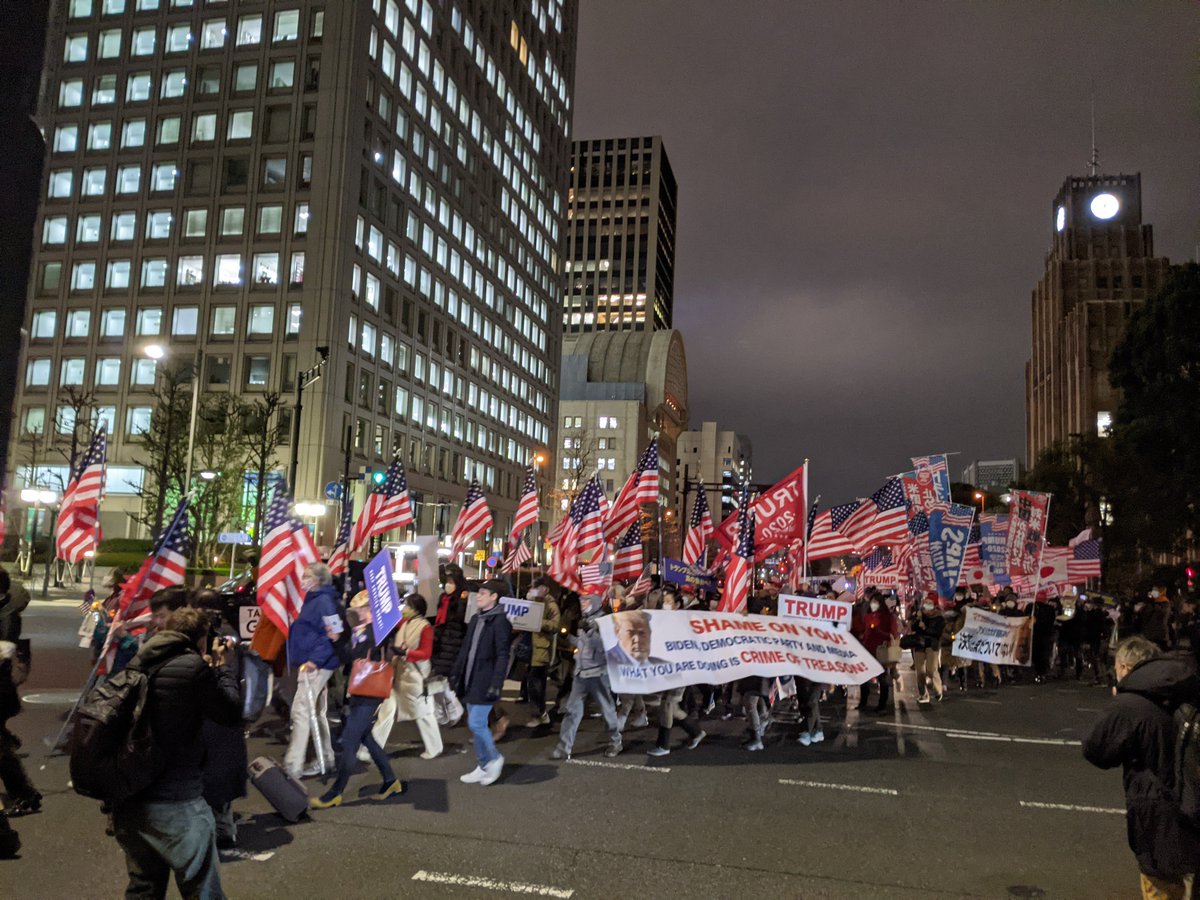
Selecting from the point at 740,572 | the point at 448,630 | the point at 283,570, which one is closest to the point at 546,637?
the point at 448,630

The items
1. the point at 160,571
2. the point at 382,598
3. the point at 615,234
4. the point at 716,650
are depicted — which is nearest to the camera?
the point at 382,598

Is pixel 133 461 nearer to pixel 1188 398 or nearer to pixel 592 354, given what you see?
pixel 1188 398

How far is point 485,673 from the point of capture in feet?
28.9

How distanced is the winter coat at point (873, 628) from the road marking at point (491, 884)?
971cm

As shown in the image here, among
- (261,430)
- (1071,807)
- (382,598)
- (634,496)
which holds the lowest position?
(1071,807)

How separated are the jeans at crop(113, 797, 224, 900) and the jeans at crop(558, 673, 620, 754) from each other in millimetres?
6189

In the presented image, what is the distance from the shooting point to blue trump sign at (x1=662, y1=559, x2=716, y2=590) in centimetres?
2122

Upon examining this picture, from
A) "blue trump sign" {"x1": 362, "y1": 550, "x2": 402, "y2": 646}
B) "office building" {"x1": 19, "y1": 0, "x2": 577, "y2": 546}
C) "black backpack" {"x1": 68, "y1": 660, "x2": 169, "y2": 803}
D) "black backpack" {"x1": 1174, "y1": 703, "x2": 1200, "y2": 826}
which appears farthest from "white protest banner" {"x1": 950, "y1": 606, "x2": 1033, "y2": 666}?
"office building" {"x1": 19, "y1": 0, "x2": 577, "y2": 546}

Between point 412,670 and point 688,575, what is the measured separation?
40.3 ft

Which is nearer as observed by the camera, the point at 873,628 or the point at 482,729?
the point at 482,729

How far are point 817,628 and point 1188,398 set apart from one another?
95.4ft

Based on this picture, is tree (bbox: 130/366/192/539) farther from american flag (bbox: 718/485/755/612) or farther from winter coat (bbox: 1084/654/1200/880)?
winter coat (bbox: 1084/654/1200/880)

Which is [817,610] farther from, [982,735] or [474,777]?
[474,777]

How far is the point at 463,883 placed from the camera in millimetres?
5984
